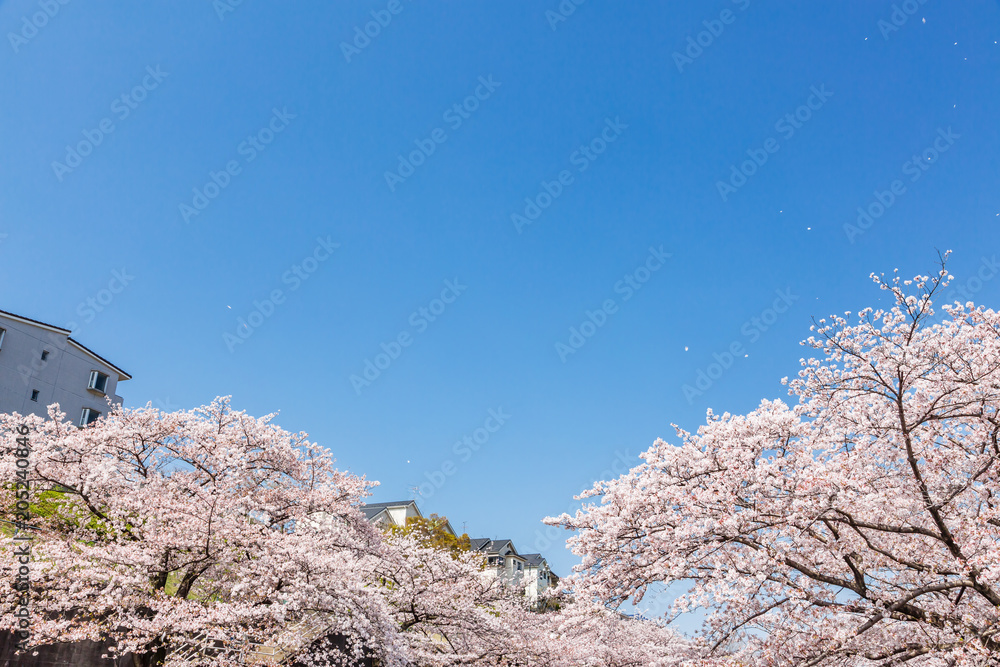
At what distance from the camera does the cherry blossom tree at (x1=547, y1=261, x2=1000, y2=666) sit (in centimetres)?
878

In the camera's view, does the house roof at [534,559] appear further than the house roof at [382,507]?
Yes

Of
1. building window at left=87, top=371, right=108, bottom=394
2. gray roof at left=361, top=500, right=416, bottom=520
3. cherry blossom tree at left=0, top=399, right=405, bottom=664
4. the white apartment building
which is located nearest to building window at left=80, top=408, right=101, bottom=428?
the white apartment building

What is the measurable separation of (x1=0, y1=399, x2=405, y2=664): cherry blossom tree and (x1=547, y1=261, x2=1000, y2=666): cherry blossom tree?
21.5 feet

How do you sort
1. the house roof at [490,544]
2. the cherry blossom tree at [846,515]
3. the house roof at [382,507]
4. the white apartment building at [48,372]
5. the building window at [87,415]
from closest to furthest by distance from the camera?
the cherry blossom tree at [846,515] < the white apartment building at [48,372] < the building window at [87,415] < the house roof at [382,507] < the house roof at [490,544]

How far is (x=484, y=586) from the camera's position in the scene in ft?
69.4

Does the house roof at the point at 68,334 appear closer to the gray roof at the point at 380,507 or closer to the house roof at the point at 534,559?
the gray roof at the point at 380,507

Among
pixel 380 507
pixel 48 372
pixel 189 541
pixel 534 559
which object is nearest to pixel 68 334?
pixel 48 372

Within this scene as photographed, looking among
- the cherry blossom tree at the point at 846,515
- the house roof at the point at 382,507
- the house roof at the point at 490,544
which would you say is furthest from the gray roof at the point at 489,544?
the cherry blossom tree at the point at 846,515

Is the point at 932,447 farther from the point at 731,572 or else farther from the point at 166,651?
the point at 166,651

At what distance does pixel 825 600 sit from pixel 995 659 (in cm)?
197

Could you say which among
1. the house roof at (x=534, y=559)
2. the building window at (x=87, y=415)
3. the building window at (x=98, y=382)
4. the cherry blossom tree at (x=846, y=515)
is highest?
the building window at (x=98, y=382)

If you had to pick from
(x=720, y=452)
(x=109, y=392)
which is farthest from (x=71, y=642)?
(x=109, y=392)

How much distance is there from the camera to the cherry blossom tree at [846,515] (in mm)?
8781

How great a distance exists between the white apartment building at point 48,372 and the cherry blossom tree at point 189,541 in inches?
825
